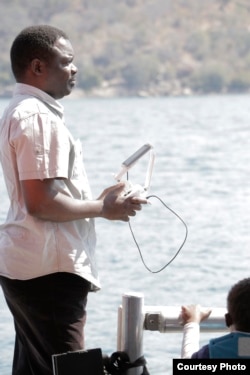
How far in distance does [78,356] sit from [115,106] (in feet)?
79.1

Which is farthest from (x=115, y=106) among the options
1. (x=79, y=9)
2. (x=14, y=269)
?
(x=14, y=269)

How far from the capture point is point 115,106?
26.1m

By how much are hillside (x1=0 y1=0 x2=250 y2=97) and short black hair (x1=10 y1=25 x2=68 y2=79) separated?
23.7 m

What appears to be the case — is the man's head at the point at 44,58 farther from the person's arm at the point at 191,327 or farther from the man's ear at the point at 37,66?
the person's arm at the point at 191,327

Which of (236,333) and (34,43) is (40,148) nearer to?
(34,43)

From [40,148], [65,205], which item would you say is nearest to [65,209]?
[65,205]

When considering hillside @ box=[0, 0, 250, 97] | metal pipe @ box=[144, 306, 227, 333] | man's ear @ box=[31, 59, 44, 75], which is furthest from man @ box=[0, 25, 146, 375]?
hillside @ box=[0, 0, 250, 97]

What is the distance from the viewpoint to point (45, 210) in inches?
84.2

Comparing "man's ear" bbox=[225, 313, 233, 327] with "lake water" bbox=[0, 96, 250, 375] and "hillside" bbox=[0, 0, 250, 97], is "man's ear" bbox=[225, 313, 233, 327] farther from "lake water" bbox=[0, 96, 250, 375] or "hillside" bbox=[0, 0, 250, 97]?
"hillside" bbox=[0, 0, 250, 97]

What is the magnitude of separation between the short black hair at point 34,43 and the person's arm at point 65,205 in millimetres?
260

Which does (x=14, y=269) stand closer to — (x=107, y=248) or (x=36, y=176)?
(x=36, y=176)

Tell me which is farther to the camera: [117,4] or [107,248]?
[117,4]

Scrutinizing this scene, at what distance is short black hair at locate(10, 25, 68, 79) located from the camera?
223 centimetres

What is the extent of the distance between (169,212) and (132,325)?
29.6 feet
